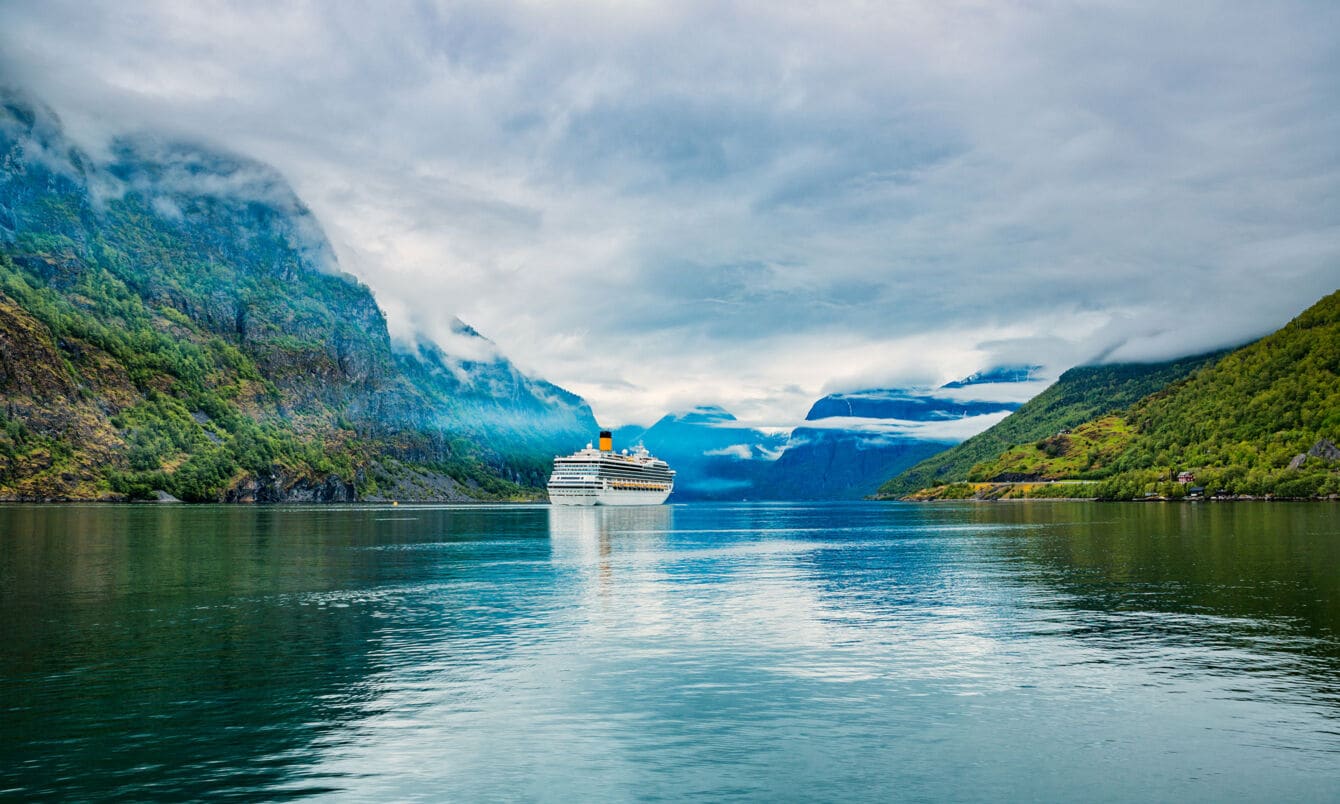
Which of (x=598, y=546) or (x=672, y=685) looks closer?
(x=672, y=685)

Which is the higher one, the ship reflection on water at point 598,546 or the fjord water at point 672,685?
the fjord water at point 672,685

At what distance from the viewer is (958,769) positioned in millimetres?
24844

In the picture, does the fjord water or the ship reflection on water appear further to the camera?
the ship reflection on water

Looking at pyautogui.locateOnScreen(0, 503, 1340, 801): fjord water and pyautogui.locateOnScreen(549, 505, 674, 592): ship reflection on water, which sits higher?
pyautogui.locateOnScreen(0, 503, 1340, 801): fjord water

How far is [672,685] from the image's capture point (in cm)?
3525

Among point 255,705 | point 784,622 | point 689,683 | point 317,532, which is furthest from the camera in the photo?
point 317,532

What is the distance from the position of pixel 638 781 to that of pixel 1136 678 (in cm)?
2241

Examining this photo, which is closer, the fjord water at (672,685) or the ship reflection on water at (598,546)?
the fjord water at (672,685)

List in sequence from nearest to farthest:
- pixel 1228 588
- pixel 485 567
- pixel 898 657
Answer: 1. pixel 898 657
2. pixel 1228 588
3. pixel 485 567

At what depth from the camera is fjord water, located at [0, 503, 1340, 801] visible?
956 inches

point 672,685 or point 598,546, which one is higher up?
point 672,685

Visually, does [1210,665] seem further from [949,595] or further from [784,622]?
[949,595]

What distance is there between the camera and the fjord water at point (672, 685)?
2428 cm

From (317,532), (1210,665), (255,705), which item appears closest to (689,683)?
(255,705)
